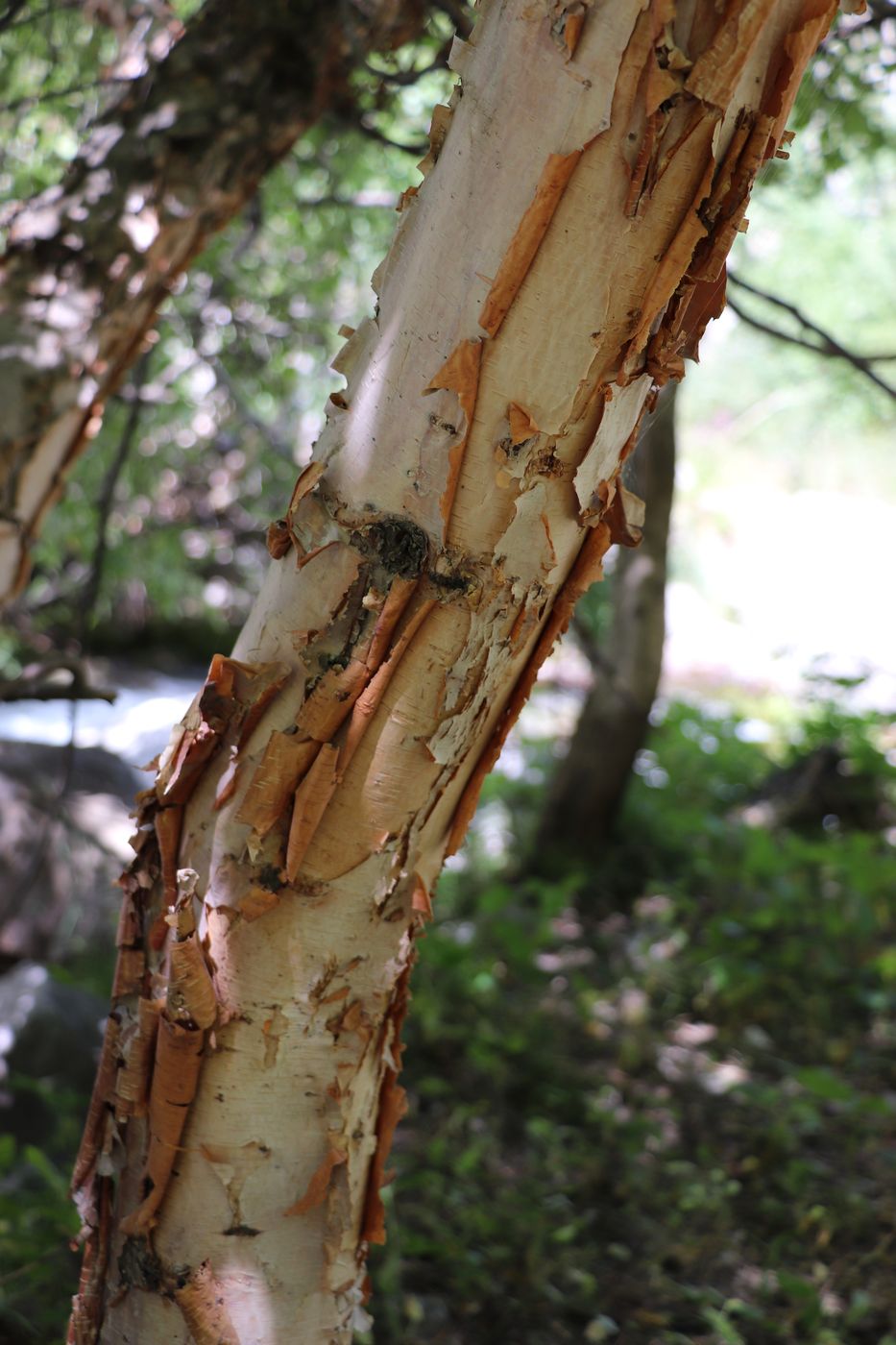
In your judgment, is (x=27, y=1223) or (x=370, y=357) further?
(x=27, y=1223)

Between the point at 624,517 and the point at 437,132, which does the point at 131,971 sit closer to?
the point at 624,517

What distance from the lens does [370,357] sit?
0.83 m

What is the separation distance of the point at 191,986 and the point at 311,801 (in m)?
0.21

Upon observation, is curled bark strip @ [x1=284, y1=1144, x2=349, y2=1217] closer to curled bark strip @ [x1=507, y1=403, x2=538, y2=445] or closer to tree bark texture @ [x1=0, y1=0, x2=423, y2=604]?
curled bark strip @ [x1=507, y1=403, x2=538, y2=445]

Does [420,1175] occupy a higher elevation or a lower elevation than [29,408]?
lower

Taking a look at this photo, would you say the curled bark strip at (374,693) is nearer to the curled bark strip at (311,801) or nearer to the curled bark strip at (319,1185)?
the curled bark strip at (311,801)

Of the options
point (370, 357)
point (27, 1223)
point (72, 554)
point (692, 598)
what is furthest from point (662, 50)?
point (692, 598)

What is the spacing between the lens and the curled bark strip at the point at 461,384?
2.52ft

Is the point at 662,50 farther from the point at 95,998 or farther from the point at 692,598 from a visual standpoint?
the point at 692,598

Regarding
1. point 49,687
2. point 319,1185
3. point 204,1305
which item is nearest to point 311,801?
point 319,1185

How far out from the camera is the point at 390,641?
0.83 meters

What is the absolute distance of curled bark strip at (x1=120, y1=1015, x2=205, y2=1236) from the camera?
918 mm

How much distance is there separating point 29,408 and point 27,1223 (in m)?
1.50

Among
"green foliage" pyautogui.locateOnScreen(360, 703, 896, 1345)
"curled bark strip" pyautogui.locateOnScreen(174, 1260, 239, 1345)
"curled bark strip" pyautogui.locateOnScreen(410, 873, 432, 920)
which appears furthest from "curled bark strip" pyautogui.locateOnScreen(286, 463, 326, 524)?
"green foliage" pyautogui.locateOnScreen(360, 703, 896, 1345)
